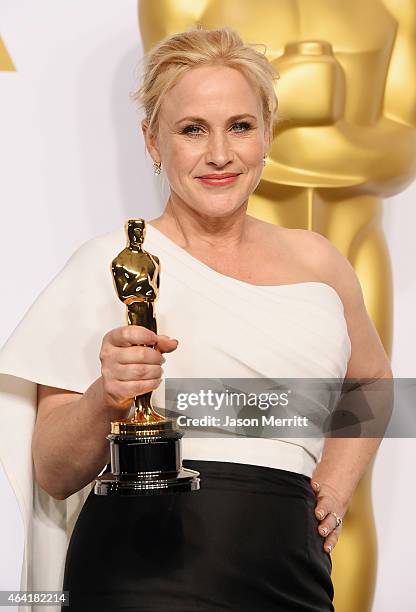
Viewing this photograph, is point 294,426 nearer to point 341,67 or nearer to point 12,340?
point 12,340

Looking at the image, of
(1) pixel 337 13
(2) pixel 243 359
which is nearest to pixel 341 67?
(1) pixel 337 13

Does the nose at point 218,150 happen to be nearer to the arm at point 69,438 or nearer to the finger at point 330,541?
the arm at point 69,438

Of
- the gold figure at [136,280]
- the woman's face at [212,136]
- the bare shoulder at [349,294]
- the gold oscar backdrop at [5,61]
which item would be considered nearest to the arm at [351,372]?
the bare shoulder at [349,294]

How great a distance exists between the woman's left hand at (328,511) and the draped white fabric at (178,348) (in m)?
0.05

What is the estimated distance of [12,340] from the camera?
1520mm

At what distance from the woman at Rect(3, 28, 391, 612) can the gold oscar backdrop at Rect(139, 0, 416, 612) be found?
0.43 meters

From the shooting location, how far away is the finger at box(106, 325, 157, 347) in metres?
1.19

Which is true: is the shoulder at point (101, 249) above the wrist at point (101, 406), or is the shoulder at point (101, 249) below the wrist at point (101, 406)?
above

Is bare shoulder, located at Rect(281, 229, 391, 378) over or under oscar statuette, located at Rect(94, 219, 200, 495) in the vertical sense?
over

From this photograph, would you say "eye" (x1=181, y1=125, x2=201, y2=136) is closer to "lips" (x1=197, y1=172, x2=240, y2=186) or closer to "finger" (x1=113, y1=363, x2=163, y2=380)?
"lips" (x1=197, y1=172, x2=240, y2=186)

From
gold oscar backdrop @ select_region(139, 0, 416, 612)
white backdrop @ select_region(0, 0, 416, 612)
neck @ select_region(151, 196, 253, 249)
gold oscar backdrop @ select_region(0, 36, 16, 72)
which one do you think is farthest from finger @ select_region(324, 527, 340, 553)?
gold oscar backdrop @ select_region(0, 36, 16, 72)

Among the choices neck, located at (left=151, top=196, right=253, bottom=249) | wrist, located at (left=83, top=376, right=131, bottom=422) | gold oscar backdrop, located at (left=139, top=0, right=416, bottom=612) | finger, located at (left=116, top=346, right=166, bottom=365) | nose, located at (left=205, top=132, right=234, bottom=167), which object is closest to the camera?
finger, located at (left=116, top=346, right=166, bottom=365)

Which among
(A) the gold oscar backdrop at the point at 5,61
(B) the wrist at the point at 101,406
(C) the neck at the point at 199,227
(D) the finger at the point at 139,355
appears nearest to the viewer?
(D) the finger at the point at 139,355

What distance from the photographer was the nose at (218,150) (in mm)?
1486
